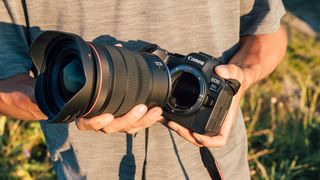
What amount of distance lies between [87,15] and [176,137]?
1.41 feet

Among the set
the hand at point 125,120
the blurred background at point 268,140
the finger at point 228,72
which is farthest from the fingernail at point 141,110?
the blurred background at point 268,140

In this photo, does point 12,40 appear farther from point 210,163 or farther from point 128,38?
point 210,163

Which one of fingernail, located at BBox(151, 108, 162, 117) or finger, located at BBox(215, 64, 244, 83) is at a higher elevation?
finger, located at BBox(215, 64, 244, 83)

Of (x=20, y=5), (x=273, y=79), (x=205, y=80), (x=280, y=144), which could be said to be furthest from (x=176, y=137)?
(x=273, y=79)

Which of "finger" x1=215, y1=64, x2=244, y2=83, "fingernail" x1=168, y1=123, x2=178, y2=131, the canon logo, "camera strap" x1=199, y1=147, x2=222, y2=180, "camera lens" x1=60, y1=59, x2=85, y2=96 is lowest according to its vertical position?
"camera strap" x1=199, y1=147, x2=222, y2=180

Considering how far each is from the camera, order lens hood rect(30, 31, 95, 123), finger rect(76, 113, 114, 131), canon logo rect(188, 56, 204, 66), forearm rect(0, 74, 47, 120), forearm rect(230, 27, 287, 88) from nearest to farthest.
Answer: lens hood rect(30, 31, 95, 123), finger rect(76, 113, 114, 131), canon logo rect(188, 56, 204, 66), forearm rect(0, 74, 47, 120), forearm rect(230, 27, 287, 88)

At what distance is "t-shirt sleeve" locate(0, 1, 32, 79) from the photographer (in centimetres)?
150

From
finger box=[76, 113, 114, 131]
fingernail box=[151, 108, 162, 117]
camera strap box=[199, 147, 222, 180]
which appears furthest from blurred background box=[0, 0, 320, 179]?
finger box=[76, 113, 114, 131]

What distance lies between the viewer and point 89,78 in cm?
116

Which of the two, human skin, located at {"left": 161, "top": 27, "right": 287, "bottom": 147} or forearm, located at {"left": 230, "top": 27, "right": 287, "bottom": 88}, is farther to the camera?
forearm, located at {"left": 230, "top": 27, "right": 287, "bottom": 88}

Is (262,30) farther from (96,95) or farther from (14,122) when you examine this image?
(14,122)

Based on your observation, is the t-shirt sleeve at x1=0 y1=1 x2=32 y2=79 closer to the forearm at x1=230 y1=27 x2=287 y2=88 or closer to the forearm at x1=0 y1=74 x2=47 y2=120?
the forearm at x1=0 y1=74 x2=47 y2=120

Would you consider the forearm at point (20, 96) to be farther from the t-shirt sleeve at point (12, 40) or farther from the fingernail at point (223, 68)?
the fingernail at point (223, 68)

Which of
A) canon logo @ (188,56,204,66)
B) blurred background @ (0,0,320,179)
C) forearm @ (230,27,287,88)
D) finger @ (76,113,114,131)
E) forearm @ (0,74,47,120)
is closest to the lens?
finger @ (76,113,114,131)
